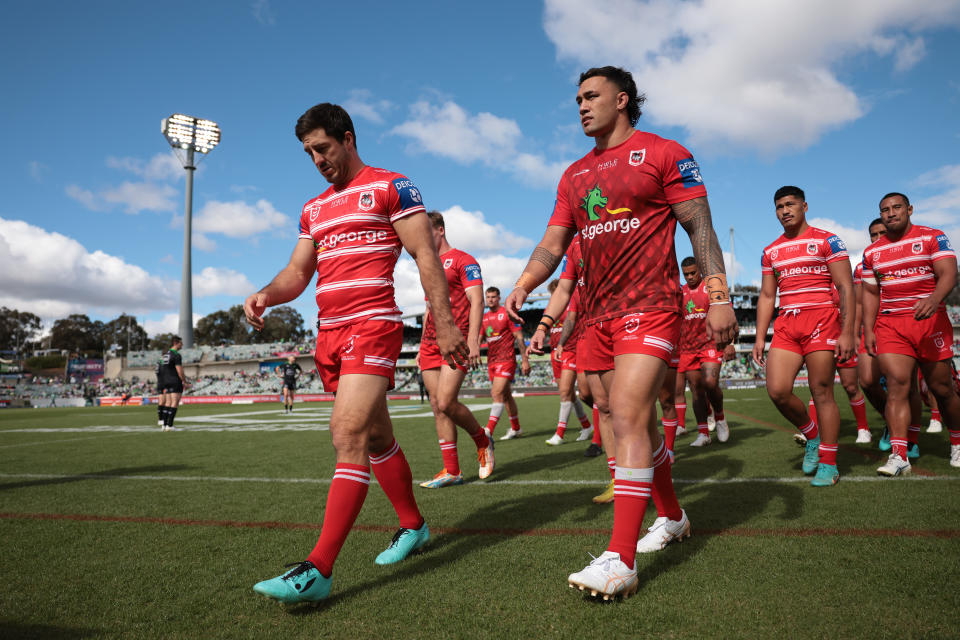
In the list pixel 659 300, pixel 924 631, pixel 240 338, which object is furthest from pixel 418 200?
pixel 240 338

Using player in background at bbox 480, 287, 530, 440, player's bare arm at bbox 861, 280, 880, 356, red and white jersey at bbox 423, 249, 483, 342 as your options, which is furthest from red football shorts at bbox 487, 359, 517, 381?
player's bare arm at bbox 861, 280, 880, 356

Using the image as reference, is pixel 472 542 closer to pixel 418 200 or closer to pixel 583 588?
pixel 583 588

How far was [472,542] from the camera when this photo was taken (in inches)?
133

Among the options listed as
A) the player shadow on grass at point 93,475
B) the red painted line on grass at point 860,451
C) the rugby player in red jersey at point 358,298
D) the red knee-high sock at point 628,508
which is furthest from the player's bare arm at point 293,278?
the red painted line on grass at point 860,451

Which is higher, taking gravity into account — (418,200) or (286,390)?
(418,200)

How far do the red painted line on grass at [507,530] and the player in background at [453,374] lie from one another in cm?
163

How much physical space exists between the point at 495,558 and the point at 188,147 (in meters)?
75.3

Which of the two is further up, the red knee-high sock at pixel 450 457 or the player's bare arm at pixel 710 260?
the player's bare arm at pixel 710 260

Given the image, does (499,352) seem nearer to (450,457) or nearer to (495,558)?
(450,457)

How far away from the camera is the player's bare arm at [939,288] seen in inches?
195

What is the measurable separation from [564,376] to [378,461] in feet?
20.6

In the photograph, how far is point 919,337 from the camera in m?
5.35

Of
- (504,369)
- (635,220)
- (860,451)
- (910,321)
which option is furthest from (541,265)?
(504,369)

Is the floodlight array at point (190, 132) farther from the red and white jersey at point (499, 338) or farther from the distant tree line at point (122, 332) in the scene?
the red and white jersey at point (499, 338)
